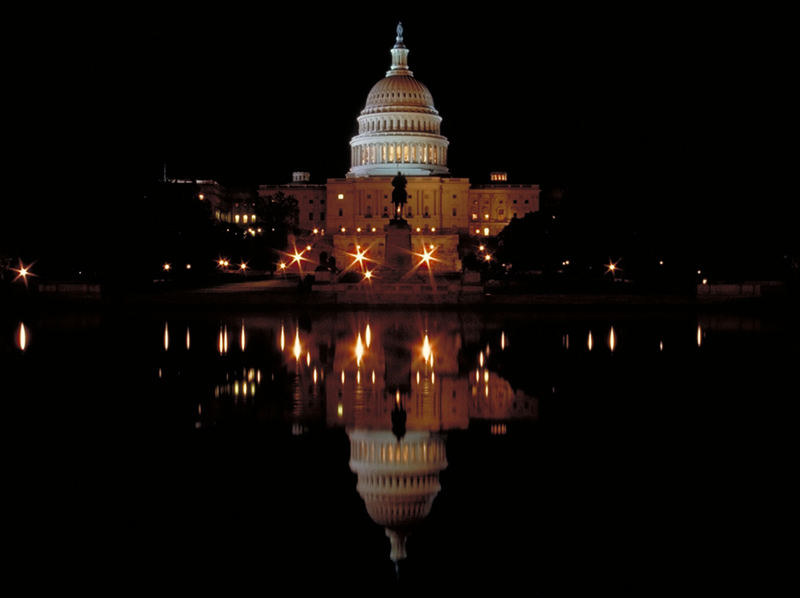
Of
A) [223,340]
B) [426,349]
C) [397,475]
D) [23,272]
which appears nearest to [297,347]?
[223,340]

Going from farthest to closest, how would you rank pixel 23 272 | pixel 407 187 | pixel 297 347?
pixel 407 187 → pixel 23 272 → pixel 297 347

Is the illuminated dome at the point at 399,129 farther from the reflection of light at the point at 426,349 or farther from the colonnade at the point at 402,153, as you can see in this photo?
the reflection of light at the point at 426,349

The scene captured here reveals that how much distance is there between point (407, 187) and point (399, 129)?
8.66 m

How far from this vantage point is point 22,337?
→ 2894cm

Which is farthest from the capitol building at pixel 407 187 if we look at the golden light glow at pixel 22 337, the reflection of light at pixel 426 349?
the reflection of light at pixel 426 349

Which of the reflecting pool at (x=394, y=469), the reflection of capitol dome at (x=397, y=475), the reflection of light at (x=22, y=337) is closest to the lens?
the reflecting pool at (x=394, y=469)

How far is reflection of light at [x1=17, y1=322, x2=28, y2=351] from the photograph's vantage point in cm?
2597

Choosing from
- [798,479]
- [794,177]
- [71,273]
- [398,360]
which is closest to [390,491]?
[798,479]

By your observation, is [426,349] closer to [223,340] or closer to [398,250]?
[223,340]

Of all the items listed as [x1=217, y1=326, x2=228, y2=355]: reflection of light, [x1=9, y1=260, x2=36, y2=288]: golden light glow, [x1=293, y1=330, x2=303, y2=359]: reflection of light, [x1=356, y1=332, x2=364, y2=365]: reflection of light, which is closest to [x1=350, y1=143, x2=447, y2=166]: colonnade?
[x1=9, y1=260, x2=36, y2=288]: golden light glow

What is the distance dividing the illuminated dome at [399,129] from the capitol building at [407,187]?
0.13 meters

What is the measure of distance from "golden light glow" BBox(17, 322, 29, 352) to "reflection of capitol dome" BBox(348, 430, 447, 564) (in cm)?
1452

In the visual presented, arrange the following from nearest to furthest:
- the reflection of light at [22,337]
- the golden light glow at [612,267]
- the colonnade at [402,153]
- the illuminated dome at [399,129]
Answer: the reflection of light at [22,337] < the golden light glow at [612,267] < the illuminated dome at [399,129] < the colonnade at [402,153]

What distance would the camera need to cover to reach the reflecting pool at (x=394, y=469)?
878 centimetres
